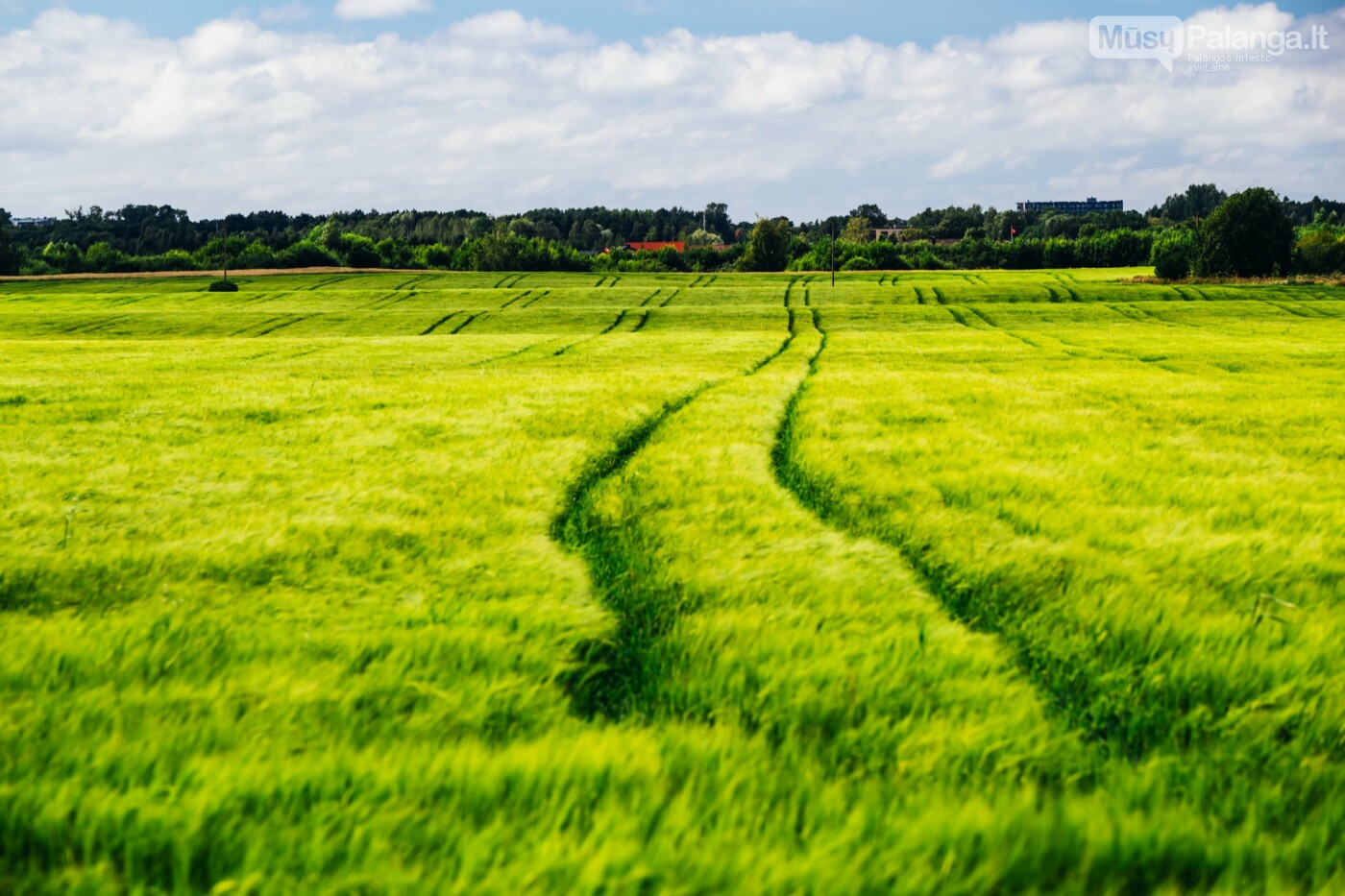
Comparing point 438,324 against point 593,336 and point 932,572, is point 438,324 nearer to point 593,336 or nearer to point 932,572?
point 593,336

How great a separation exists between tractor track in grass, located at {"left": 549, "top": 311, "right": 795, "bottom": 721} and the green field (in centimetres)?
3

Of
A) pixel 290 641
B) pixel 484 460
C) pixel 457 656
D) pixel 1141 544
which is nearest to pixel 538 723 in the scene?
pixel 457 656

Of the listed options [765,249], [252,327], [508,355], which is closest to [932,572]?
[508,355]

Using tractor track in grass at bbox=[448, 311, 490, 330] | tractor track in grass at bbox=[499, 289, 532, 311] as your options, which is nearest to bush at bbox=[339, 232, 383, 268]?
tractor track in grass at bbox=[499, 289, 532, 311]

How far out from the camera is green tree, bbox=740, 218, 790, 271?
14488 cm

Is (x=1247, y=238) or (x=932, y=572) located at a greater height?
(x=1247, y=238)

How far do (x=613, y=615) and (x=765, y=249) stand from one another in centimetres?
14640

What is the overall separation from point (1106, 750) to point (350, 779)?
2.78 meters

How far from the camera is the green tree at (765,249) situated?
144875 mm

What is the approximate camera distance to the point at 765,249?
145375 mm

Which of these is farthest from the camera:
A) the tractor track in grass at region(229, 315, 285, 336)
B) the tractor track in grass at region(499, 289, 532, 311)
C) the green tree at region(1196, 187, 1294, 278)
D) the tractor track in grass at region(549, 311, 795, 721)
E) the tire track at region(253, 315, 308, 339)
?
the green tree at region(1196, 187, 1294, 278)

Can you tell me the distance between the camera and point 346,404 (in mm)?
13578

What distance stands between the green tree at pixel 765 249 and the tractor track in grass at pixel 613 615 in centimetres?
14208

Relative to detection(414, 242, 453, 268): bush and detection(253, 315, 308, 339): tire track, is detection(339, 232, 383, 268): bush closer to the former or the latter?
detection(414, 242, 453, 268): bush
